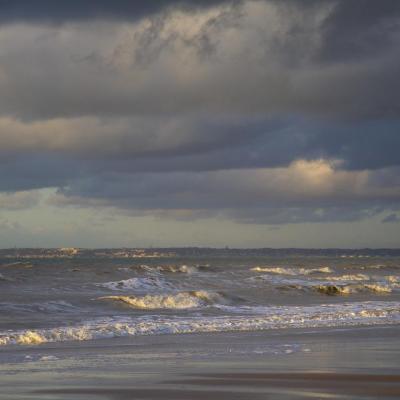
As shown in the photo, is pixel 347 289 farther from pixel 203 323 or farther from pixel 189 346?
A: pixel 189 346

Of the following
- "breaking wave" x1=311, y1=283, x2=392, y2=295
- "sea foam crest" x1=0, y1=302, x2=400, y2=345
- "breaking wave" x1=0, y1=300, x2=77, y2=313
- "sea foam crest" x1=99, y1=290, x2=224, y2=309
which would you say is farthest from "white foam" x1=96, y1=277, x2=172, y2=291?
"sea foam crest" x1=0, y1=302, x2=400, y2=345

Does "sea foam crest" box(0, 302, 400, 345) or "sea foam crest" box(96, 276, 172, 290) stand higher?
"sea foam crest" box(96, 276, 172, 290)

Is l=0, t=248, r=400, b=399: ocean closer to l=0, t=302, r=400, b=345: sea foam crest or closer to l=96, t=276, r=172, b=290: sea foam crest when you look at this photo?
l=0, t=302, r=400, b=345: sea foam crest

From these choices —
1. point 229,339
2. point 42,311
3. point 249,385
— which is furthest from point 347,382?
point 42,311

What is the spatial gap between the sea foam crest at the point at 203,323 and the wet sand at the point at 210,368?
51.4 inches

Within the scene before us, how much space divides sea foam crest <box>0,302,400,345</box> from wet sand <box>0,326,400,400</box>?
1305 mm

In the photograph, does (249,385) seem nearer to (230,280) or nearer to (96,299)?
(96,299)

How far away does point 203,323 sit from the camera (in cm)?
2475

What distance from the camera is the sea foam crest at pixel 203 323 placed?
21031mm

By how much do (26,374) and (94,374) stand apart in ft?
3.86

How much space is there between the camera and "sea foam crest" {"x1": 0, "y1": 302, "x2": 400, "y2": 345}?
2103 centimetres

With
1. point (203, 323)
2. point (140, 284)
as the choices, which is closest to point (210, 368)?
point (203, 323)

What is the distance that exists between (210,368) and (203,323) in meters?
9.83

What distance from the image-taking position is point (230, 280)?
54.1 m
